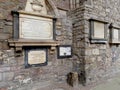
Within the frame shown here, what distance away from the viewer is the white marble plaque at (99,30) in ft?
10.8

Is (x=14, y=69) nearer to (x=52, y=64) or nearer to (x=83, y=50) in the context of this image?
(x=52, y=64)

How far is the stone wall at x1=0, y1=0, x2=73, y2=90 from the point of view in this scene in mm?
2314

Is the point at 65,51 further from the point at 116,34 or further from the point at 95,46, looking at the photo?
the point at 116,34

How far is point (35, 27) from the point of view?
8.76 feet

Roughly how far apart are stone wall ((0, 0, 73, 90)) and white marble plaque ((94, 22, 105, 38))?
0.90m

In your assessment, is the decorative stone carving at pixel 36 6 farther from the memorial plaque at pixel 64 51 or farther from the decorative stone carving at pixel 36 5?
Answer: the memorial plaque at pixel 64 51

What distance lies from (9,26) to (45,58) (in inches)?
42.0

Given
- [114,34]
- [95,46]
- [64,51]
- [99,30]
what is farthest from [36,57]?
[114,34]

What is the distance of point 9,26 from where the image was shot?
2.37m

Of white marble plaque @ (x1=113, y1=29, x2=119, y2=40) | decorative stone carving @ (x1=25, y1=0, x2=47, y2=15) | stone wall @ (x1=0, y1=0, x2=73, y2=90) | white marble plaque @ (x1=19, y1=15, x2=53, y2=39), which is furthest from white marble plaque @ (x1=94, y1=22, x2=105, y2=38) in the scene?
decorative stone carving @ (x1=25, y1=0, x2=47, y2=15)

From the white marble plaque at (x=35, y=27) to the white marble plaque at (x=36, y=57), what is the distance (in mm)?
329

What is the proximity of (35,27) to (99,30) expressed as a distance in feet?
5.98

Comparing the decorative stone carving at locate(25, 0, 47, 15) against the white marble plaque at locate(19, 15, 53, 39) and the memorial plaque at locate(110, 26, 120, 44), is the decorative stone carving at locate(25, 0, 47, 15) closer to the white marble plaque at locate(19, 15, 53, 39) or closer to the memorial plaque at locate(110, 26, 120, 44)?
the white marble plaque at locate(19, 15, 53, 39)

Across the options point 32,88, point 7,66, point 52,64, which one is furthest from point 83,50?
point 7,66
